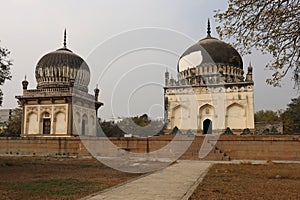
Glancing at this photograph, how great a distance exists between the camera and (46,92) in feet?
84.5

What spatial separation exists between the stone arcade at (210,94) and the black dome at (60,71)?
715cm

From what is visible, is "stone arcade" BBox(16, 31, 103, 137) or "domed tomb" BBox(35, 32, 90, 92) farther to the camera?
"domed tomb" BBox(35, 32, 90, 92)

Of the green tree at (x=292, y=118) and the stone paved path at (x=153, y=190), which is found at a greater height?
the green tree at (x=292, y=118)

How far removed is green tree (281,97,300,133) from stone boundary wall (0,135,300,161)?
2379 centimetres

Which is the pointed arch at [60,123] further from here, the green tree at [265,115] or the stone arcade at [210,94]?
the green tree at [265,115]

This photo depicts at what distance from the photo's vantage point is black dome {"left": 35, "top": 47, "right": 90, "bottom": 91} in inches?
1055

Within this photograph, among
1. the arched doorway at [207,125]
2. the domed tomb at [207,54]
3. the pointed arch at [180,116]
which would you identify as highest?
the domed tomb at [207,54]

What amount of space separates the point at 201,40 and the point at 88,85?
10437mm

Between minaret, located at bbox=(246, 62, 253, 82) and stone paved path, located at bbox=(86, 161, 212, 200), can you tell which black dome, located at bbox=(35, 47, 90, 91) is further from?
stone paved path, located at bbox=(86, 161, 212, 200)

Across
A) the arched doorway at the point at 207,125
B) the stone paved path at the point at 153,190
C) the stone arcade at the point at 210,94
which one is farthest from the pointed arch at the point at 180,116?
the stone paved path at the point at 153,190

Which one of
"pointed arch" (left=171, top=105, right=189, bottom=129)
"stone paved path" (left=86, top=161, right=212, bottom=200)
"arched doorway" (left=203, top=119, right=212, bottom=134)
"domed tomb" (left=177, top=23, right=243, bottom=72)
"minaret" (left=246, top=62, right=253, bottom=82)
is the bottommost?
"stone paved path" (left=86, top=161, right=212, bottom=200)

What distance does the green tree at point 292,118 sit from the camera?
39.3 metres

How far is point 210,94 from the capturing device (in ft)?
83.5

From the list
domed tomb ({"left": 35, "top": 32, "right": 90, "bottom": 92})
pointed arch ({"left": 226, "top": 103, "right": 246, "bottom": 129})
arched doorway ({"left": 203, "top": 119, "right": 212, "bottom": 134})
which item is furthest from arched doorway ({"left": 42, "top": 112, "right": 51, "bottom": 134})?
pointed arch ({"left": 226, "top": 103, "right": 246, "bottom": 129})
